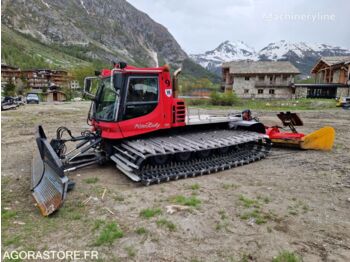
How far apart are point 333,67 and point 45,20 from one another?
19588 cm

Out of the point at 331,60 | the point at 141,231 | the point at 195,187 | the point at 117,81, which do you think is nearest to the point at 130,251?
the point at 141,231

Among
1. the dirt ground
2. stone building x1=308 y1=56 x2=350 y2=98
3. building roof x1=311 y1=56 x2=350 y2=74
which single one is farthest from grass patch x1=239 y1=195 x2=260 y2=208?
building roof x1=311 y1=56 x2=350 y2=74

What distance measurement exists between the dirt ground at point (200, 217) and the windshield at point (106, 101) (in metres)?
1.47

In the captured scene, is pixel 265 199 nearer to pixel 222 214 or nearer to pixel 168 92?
pixel 222 214

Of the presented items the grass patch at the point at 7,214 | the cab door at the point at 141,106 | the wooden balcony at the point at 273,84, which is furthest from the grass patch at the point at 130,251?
the wooden balcony at the point at 273,84

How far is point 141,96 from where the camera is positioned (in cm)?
697

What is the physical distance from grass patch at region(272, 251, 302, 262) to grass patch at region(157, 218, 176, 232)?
1538mm

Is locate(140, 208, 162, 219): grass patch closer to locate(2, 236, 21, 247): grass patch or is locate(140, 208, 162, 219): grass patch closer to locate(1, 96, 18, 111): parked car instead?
locate(2, 236, 21, 247): grass patch

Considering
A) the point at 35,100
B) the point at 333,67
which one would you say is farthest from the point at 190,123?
the point at 333,67

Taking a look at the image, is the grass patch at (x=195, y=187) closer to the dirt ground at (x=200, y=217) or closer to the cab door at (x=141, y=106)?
the dirt ground at (x=200, y=217)

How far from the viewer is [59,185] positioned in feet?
16.5

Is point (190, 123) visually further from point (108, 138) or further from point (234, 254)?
point (234, 254)

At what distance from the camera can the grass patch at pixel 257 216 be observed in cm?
458
